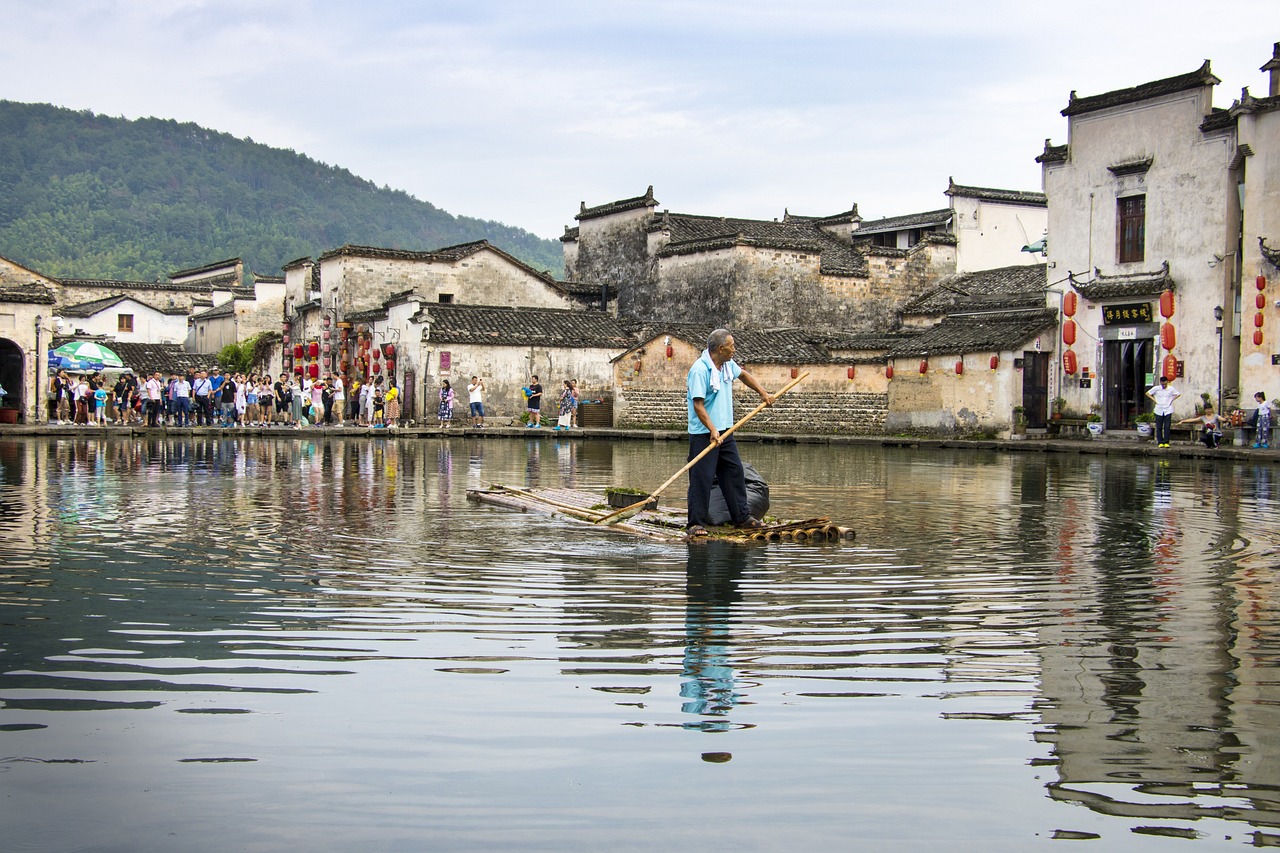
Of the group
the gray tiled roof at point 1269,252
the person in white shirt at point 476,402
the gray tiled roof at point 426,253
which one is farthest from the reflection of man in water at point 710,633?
the gray tiled roof at point 426,253

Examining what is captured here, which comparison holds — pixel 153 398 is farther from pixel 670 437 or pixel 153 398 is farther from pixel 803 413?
pixel 803 413

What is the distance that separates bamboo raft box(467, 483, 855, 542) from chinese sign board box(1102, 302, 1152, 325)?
19746 millimetres

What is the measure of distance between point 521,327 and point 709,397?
96.7 ft

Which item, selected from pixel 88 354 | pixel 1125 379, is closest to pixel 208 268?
pixel 88 354

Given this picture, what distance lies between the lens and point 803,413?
38.2 meters

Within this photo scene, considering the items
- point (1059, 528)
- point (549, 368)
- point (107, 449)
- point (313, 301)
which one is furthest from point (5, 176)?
point (1059, 528)

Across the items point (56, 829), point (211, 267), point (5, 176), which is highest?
point (5, 176)

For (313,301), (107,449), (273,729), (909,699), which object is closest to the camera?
(273,729)

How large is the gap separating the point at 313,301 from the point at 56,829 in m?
43.7

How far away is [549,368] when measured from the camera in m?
39.0

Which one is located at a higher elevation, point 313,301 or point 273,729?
point 313,301

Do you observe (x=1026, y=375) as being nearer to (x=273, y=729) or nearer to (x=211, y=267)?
(x=273, y=729)

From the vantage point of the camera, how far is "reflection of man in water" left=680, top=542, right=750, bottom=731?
475cm

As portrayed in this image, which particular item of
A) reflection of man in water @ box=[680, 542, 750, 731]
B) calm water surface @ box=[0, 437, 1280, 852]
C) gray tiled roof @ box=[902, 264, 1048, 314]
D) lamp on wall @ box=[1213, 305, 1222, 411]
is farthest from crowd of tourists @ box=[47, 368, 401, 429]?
reflection of man in water @ box=[680, 542, 750, 731]
